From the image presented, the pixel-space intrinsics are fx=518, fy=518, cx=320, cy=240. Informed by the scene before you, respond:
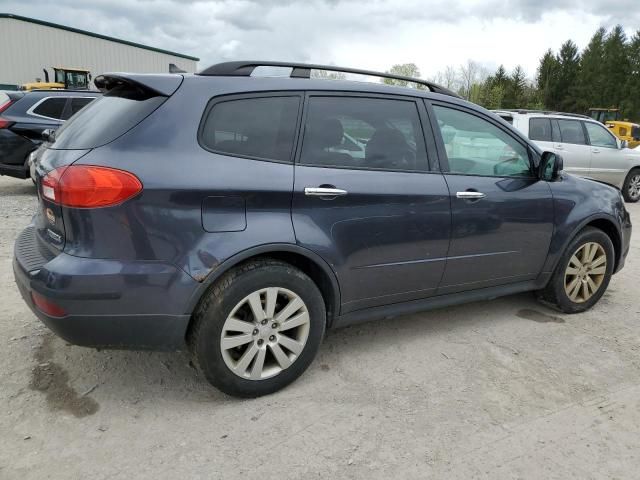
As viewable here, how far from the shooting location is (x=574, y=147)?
9.60m

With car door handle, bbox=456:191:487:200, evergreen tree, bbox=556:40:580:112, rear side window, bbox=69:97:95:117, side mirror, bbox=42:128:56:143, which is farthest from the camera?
evergreen tree, bbox=556:40:580:112

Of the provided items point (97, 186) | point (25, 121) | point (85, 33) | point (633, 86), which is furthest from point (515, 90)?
point (97, 186)

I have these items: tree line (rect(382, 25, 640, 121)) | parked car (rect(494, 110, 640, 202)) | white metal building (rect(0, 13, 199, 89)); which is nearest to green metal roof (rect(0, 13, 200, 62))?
white metal building (rect(0, 13, 199, 89))

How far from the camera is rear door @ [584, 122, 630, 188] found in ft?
32.5

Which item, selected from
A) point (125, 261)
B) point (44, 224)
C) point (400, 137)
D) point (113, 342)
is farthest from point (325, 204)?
point (44, 224)

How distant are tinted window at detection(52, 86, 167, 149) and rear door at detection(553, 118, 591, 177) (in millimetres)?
8591

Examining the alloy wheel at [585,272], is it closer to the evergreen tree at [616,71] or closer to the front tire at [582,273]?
the front tire at [582,273]

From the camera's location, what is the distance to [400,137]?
10.6 ft

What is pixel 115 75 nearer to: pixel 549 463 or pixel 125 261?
pixel 125 261

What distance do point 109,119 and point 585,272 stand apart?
3679mm

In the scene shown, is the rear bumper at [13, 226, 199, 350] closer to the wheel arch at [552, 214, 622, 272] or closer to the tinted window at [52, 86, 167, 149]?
the tinted window at [52, 86, 167, 149]

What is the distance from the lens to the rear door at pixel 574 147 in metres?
9.48

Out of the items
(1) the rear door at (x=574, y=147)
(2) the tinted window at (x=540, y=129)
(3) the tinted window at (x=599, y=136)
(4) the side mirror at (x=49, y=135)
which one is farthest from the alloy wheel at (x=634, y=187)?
(4) the side mirror at (x=49, y=135)

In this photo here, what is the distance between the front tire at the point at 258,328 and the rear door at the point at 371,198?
24 centimetres
